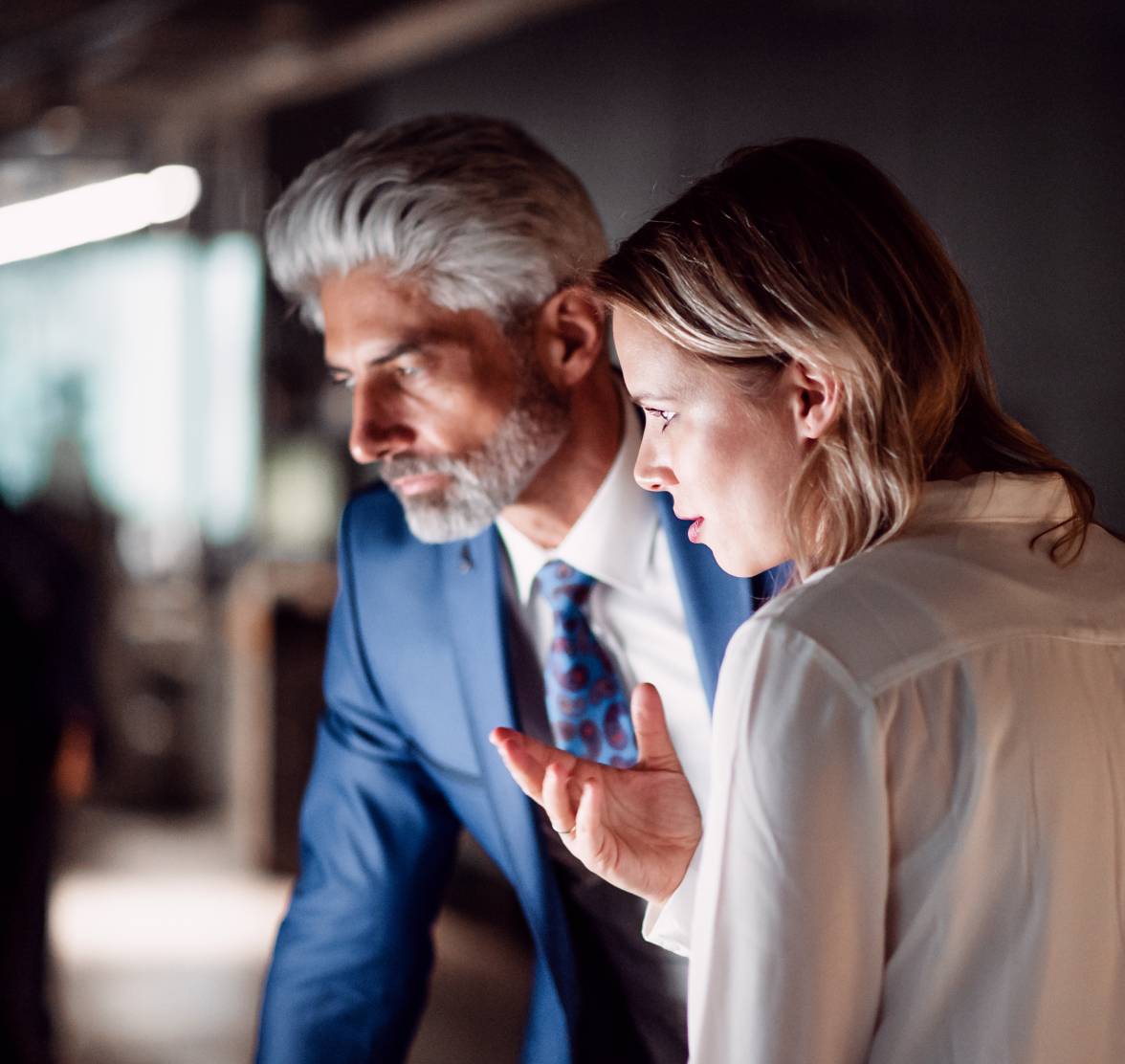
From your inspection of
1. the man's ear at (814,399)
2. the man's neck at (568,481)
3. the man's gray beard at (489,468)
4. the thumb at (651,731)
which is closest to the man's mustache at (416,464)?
the man's gray beard at (489,468)

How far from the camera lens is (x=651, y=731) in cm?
128

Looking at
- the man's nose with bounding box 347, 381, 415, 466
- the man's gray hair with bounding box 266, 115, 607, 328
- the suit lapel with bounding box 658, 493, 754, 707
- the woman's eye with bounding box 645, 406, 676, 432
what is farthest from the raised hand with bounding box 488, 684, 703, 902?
the man's gray hair with bounding box 266, 115, 607, 328

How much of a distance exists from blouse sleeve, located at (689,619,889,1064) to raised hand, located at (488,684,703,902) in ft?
0.96

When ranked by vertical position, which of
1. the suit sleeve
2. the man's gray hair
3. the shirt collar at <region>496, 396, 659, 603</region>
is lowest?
the suit sleeve

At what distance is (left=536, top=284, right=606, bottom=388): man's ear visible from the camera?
169 cm

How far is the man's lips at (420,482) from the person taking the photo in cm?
164

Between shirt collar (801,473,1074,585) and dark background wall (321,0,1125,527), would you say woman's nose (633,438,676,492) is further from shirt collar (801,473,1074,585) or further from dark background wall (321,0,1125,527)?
dark background wall (321,0,1125,527)

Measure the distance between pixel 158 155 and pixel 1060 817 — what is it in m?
6.11

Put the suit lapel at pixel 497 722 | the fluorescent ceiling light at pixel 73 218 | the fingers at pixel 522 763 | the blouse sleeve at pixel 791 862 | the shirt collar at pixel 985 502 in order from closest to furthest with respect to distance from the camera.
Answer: the blouse sleeve at pixel 791 862
the shirt collar at pixel 985 502
the fingers at pixel 522 763
the suit lapel at pixel 497 722
the fluorescent ceiling light at pixel 73 218

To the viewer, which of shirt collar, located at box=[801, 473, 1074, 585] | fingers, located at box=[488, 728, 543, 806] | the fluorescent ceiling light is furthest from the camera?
the fluorescent ceiling light

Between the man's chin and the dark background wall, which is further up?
the dark background wall

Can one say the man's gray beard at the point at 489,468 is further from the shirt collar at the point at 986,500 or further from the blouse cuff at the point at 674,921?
the shirt collar at the point at 986,500

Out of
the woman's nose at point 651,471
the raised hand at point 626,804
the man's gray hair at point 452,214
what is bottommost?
the raised hand at point 626,804

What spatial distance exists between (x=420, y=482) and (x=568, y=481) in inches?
7.8
